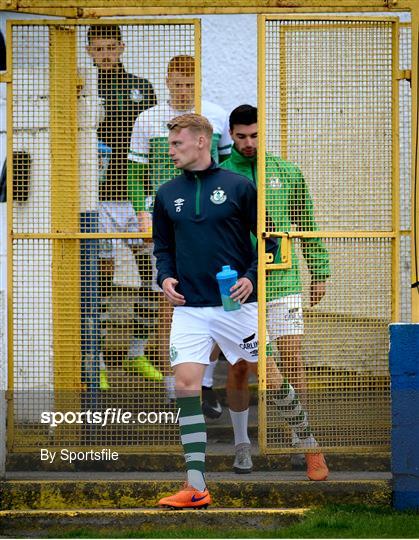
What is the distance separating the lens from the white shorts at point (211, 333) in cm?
759

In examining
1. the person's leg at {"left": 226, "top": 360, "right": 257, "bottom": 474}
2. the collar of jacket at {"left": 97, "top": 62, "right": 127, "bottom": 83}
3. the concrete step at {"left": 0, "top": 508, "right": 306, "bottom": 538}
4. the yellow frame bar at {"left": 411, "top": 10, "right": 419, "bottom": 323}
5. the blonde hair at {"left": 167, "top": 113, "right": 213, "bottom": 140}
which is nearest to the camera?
the concrete step at {"left": 0, "top": 508, "right": 306, "bottom": 538}

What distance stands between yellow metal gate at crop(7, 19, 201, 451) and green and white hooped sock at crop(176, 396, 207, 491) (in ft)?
2.57

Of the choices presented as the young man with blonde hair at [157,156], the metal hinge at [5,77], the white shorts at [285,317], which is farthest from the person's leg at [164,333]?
the metal hinge at [5,77]

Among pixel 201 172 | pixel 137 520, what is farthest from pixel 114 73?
pixel 137 520

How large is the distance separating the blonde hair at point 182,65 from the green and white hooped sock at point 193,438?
2018 mm

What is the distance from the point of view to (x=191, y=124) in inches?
301

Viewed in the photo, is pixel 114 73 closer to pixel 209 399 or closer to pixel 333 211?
pixel 333 211

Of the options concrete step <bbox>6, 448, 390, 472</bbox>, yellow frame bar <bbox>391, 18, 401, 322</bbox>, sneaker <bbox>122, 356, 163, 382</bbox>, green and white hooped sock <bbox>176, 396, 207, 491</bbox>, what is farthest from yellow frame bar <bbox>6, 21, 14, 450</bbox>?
yellow frame bar <bbox>391, 18, 401, 322</bbox>

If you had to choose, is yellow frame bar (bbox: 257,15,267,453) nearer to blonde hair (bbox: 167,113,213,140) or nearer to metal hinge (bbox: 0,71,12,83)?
blonde hair (bbox: 167,113,213,140)

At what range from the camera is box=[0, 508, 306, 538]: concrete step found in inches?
283

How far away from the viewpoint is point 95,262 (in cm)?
858

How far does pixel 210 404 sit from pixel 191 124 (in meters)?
2.88

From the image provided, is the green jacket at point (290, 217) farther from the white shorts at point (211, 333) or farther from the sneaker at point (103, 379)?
the sneaker at point (103, 379)

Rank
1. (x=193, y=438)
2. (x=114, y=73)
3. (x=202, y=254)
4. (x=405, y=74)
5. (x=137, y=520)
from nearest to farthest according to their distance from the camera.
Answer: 1. (x=137, y=520)
2. (x=193, y=438)
3. (x=202, y=254)
4. (x=405, y=74)
5. (x=114, y=73)
